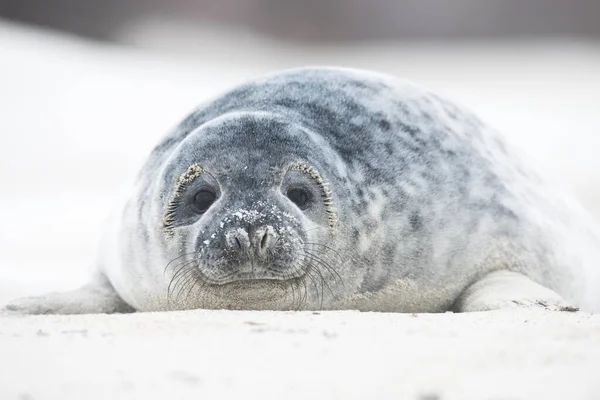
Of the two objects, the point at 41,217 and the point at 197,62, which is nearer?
the point at 41,217

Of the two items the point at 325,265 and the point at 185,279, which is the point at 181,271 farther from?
the point at 325,265

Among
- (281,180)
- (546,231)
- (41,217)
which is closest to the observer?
(281,180)

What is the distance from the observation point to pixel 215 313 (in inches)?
107

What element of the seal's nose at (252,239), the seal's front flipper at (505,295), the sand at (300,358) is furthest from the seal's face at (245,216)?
the seal's front flipper at (505,295)

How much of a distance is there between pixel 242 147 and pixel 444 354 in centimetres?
125

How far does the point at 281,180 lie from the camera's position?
306 centimetres

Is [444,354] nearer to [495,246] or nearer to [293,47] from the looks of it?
[495,246]

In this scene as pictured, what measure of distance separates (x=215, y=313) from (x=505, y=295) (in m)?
1.01

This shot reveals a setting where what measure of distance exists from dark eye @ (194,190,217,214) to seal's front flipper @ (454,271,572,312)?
0.92m

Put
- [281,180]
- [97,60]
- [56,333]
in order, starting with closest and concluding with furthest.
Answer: [56,333] < [281,180] < [97,60]

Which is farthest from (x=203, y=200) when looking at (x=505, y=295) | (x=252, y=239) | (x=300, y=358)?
(x=300, y=358)

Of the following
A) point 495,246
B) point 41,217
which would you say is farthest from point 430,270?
point 41,217

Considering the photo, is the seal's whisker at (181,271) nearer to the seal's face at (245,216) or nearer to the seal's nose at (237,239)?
the seal's face at (245,216)

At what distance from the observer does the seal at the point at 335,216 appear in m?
2.96
